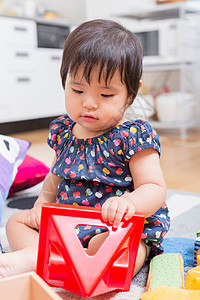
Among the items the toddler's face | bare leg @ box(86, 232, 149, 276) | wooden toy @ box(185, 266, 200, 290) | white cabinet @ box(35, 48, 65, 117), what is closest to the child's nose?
the toddler's face

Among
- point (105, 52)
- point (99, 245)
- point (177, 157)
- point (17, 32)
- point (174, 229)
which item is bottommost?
point (177, 157)

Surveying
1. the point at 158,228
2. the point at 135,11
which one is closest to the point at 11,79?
the point at 135,11

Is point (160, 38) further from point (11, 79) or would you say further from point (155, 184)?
point (155, 184)

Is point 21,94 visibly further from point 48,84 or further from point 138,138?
point 138,138

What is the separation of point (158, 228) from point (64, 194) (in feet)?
0.66

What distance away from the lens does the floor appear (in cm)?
156

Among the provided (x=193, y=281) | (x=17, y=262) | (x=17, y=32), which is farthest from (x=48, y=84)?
(x=193, y=281)

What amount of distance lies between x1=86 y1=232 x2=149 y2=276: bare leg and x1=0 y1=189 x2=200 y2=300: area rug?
0.03m

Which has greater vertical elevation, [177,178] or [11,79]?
[11,79]

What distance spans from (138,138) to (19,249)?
0.33m

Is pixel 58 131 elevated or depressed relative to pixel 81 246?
elevated

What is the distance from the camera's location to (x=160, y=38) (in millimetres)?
2693

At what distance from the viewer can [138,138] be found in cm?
76

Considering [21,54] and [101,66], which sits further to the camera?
[21,54]
